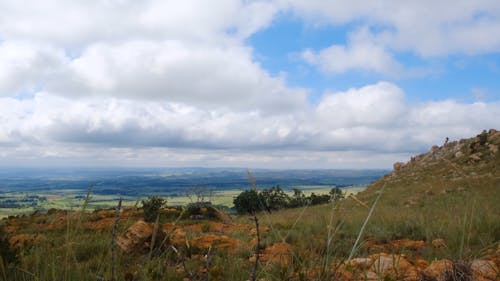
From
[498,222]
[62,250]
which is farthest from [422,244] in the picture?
[62,250]

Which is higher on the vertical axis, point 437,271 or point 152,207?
point 437,271

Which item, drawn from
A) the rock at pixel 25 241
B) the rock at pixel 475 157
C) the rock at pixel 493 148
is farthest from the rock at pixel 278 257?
the rock at pixel 493 148

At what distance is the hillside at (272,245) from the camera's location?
276 centimetres

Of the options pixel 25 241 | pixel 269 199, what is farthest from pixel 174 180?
pixel 269 199

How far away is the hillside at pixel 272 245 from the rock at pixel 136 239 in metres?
0.02

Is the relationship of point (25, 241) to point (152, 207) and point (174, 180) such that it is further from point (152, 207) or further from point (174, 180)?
point (152, 207)

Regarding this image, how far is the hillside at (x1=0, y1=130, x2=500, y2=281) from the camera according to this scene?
2.76 metres

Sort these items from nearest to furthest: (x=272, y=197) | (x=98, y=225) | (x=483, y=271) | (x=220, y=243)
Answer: (x=483, y=271), (x=220, y=243), (x=98, y=225), (x=272, y=197)

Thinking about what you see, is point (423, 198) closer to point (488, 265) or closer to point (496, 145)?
point (496, 145)

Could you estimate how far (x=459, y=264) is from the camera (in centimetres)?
301

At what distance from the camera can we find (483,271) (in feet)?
10.4

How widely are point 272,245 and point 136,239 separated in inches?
95.8

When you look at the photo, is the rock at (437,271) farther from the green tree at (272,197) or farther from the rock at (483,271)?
the green tree at (272,197)

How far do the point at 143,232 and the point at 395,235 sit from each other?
5.62m
